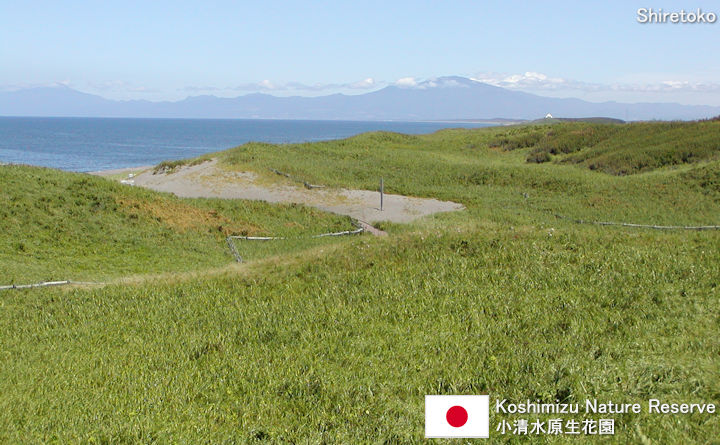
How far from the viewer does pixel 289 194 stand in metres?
36.0

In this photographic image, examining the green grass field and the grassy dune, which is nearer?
the green grass field

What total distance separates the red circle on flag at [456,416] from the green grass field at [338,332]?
0.36m

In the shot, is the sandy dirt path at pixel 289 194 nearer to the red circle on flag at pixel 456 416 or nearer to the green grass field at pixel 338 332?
the green grass field at pixel 338 332

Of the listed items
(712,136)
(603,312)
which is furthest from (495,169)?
(603,312)

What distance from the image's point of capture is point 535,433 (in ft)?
20.5

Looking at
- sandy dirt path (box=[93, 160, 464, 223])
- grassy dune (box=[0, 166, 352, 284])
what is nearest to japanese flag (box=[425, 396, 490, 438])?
grassy dune (box=[0, 166, 352, 284])

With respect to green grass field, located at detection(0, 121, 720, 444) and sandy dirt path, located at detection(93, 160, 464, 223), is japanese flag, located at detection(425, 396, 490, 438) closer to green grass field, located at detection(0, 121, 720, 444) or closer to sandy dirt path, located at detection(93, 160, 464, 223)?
green grass field, located at detection(0, 121, 720, 444)

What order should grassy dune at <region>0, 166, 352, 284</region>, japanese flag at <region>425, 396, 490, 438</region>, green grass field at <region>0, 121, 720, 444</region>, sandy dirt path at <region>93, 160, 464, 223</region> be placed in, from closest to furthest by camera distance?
japanese flag at <region>425, 396, 490, 438</region> → green grass field at <region>0, 121, 720, 444</region> → grassy dune at <region>0, 166, 352, 284</region> → sandy dirt path at <region>93, 160, 464, 223</region>

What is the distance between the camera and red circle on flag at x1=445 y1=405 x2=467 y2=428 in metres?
6.47

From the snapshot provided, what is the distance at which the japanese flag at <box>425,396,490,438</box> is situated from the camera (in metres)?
6.38

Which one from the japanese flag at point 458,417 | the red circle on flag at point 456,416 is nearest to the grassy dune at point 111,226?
the japanese flag at point 458,417

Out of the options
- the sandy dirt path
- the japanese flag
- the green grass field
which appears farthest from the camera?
the sandy dirt path

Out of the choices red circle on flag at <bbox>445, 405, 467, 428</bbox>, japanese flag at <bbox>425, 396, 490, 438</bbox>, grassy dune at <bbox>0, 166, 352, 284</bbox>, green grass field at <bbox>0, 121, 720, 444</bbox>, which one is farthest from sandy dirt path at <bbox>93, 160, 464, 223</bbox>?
red circle on flag at <bbox>445, 405, 467, 428</bbox>

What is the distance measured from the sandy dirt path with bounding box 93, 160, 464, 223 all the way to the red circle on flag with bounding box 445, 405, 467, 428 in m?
21.5
